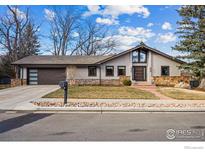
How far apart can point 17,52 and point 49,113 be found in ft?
89.2

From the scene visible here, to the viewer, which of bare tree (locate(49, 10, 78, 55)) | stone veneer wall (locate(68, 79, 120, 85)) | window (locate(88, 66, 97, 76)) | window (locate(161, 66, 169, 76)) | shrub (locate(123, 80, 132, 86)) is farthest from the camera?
bare tree (locate(49, 10, 78, 55))

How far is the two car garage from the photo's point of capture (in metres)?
24.8

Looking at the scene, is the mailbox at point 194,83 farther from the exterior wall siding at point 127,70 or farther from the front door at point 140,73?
the front door at point 140,73

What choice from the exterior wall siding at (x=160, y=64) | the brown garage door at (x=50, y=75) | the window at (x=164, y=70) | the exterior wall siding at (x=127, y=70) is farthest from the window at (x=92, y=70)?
the window at (x=164, y=70)

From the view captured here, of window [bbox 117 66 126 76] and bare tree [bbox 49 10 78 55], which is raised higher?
bare tree [bbox 49 10 78 55]

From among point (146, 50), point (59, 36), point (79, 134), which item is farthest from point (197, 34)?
point (59, 36)

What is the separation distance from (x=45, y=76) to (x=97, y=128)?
785 inches

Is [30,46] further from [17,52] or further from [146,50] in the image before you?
[146,50]

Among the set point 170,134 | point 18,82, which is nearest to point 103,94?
point 170,134

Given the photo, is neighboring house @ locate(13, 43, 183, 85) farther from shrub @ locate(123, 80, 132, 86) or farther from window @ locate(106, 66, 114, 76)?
shrub @ locate(123, 80, 132, 86)

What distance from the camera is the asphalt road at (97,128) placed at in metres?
5.10

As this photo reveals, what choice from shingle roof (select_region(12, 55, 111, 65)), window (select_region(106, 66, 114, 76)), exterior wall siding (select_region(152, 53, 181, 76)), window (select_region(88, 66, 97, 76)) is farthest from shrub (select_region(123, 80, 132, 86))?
shingle roof (select_region(12, 55, 111, 65))

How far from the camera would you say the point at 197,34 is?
19.4m

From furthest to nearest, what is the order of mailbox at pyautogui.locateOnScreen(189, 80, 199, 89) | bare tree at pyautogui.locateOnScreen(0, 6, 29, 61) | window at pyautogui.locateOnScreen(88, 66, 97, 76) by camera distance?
bare tree at pyautogui.locateOnScreen(0, 6, 29, 61) < window at pyautogui.locateOnScreen(88, 66, 97, 76) < mailbox at pyautogui.locateOnScreen(189, 80, 199, 89)
